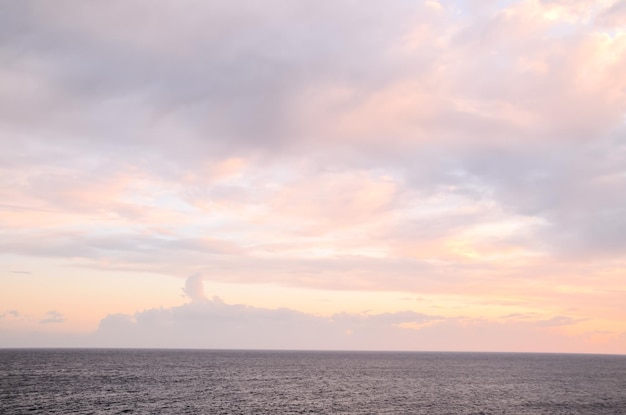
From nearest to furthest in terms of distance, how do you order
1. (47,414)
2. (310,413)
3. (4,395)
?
(47,414) < (310,413) < (4,395)

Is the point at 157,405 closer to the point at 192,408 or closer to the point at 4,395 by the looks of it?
the point at 192,408

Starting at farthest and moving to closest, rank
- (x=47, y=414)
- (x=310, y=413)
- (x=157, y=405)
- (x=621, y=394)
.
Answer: (x=621, y=394), (x=157, y=405), (x=310, y=413), (x=47, y=414)

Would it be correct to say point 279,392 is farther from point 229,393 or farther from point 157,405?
point 157,405

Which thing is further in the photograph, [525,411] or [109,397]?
[109,397]

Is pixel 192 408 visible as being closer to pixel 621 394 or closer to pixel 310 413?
pixel 310 413

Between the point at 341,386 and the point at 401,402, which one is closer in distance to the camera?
the point at 401,402

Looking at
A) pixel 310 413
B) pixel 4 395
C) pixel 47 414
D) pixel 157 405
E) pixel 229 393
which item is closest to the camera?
pixel 47 414

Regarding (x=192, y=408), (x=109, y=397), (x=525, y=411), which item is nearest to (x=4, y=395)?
(x=109, y=397)

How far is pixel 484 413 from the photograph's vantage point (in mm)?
89562

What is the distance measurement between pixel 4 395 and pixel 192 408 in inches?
1596

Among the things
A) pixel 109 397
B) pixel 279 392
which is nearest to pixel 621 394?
pixel 279 392

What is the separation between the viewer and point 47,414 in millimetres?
79875

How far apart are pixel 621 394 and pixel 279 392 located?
281 ft

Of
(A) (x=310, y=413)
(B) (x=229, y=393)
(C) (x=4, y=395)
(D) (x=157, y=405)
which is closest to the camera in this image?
(A) (x=310, y=413)
